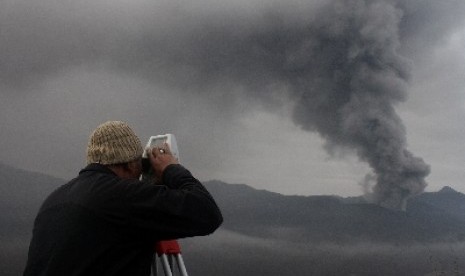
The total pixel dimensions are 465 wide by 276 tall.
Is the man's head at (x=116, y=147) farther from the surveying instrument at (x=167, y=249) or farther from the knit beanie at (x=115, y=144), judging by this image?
the surveying instrument at (x=167, y=249)

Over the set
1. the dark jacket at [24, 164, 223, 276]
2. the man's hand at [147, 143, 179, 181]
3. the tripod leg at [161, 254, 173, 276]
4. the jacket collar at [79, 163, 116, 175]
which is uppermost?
the man's hand at [147, 143, 179, 181]

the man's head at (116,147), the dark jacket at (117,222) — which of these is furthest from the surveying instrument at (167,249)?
the dark jacket at (117,222)

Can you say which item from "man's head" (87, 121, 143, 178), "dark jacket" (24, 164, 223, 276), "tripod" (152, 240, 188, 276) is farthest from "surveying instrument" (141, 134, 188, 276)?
"dark jacket" (24, 164, 223, 276)

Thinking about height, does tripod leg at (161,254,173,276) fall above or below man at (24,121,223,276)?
below

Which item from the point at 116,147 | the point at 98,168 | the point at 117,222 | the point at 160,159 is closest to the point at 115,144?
the point at 116,147

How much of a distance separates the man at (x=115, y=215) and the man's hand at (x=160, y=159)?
0.63ft

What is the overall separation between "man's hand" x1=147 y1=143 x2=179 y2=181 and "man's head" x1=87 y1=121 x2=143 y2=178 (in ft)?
0.59

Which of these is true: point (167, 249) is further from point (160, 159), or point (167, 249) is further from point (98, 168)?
point (98, 168)

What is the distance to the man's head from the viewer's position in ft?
10.6

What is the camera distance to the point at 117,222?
3084mm

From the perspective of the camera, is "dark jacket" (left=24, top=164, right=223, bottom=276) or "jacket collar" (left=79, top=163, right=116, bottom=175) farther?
"jacket collar" (left=79, top=163, right=116, bottom=175)

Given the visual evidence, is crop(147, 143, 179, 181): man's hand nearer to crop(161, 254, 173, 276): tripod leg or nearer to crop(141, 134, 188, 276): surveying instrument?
crop(141, 134, 188, 276): surveying instrument

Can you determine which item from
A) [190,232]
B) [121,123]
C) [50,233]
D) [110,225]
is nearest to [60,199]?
[50,233]

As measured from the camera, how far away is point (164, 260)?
377 centimetres
